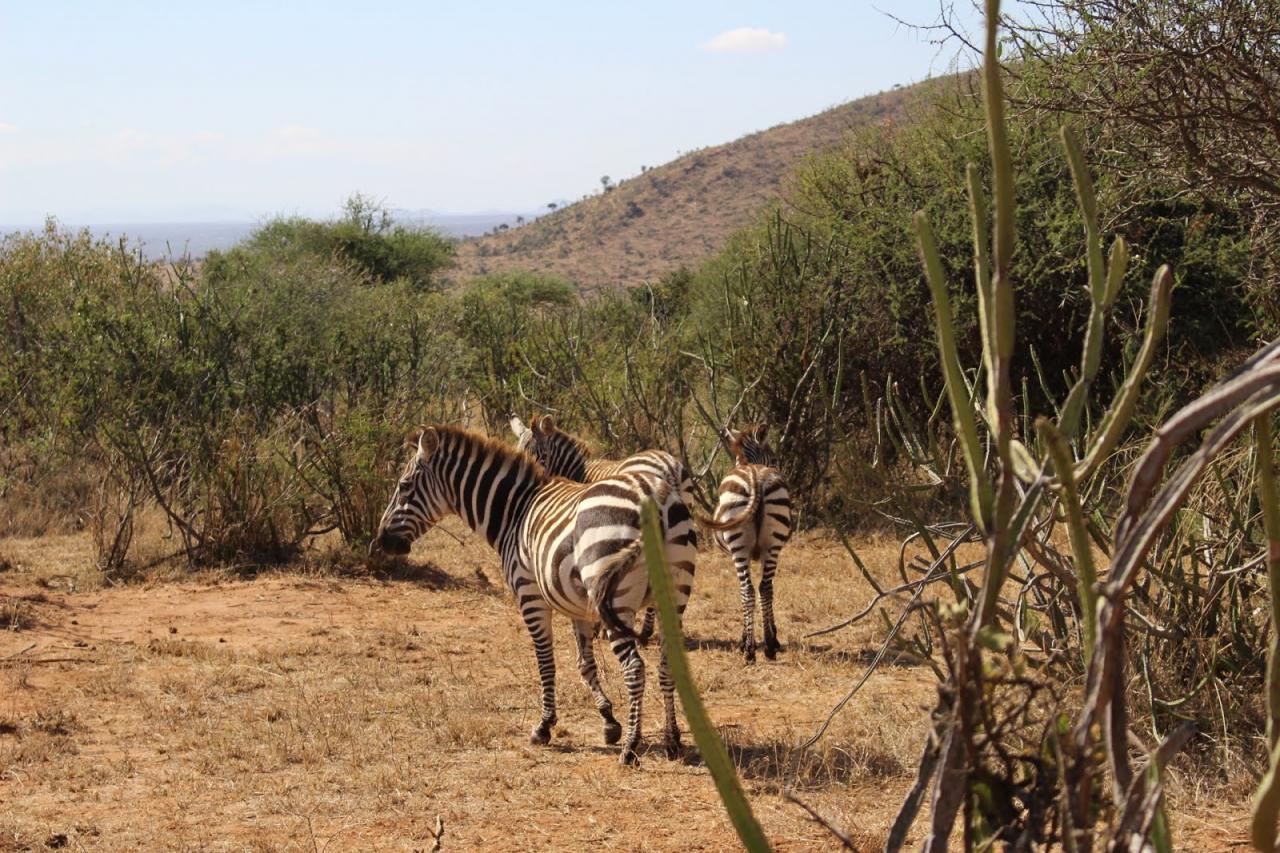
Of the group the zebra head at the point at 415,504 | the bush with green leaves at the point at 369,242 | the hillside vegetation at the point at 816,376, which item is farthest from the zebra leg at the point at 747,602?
the bush with green leaves at the point at 369,242

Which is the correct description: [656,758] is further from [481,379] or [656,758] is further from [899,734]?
[481,379]

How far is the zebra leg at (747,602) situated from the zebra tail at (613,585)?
7.99ft

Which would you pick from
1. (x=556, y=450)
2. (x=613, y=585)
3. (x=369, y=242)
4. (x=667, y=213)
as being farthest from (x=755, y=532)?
(x=667, y=213)

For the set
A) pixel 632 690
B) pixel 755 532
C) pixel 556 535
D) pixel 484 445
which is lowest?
pixel 632 690

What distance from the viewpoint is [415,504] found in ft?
25.7

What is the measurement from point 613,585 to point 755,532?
109 inches

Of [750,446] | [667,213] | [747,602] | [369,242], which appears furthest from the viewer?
[667,213]

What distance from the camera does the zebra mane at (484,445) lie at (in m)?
7.49

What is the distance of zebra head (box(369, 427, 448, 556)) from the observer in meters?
7.72

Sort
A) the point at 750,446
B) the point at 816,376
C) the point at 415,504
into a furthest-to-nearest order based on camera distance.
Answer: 1. the point at 750,446
2. the point at 816,376
3. the point at 415,504

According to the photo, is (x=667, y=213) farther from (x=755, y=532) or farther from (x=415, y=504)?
(x=415, y=504)

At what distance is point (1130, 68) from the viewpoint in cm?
608

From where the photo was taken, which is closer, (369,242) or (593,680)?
(593,680)

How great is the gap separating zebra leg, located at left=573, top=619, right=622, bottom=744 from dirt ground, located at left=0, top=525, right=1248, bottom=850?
0.12 meters
